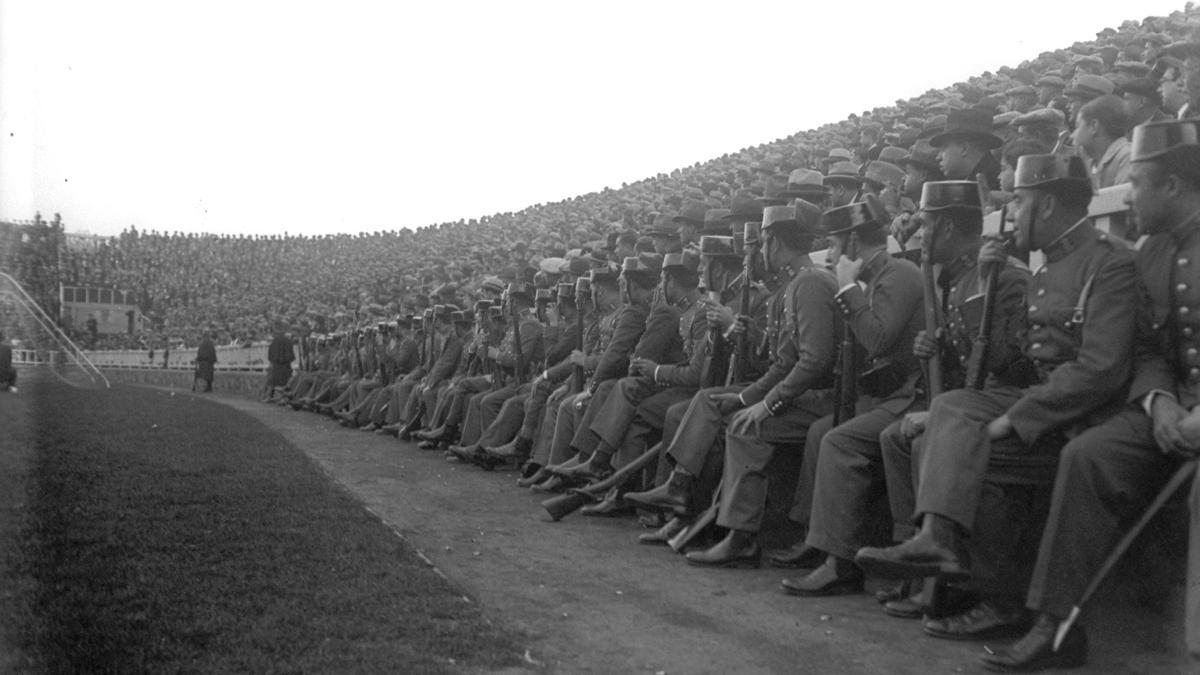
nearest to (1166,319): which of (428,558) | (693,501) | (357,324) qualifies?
(693,501)

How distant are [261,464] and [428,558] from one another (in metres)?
5.34

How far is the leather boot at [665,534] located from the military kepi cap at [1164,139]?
3841 millimetres

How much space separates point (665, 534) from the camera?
308 inches

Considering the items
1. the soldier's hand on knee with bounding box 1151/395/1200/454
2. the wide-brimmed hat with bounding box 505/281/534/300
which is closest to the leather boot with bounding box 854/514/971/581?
the soldier's hand on knee with bounding box 1151/395/1200/454

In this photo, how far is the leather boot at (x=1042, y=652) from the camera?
465 centimetres

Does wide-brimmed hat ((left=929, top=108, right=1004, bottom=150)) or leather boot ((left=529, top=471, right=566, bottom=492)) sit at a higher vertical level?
wide-brimmed hat ((left=929, top=108, right=1004, bottom=150))

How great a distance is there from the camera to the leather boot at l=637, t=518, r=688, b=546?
7.82 m

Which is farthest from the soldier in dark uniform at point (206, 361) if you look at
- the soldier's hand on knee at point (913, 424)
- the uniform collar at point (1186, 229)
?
the uniform collar at point (1186, 229)

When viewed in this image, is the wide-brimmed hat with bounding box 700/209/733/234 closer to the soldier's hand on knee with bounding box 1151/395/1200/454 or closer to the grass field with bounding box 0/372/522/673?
the grass field with bounding box 0/372/522/673

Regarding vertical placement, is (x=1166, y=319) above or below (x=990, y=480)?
above

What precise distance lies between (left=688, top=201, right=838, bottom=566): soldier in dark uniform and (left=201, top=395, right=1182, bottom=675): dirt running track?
0.74 ft

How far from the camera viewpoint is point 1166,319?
15.3 ft

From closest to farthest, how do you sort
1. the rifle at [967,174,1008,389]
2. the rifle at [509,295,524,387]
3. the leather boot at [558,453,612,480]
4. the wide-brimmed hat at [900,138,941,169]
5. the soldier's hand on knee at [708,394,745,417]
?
the rifle at [967,174,1008,389] < the soldier's hand on knee at [708,394,745,417] < the wide-brimmed hat at [900,138,941,169] < the leather boot at [558,453,612,480] < the rifle at [509,295,524,387]

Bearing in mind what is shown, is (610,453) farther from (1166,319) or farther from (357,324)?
(357,324)
